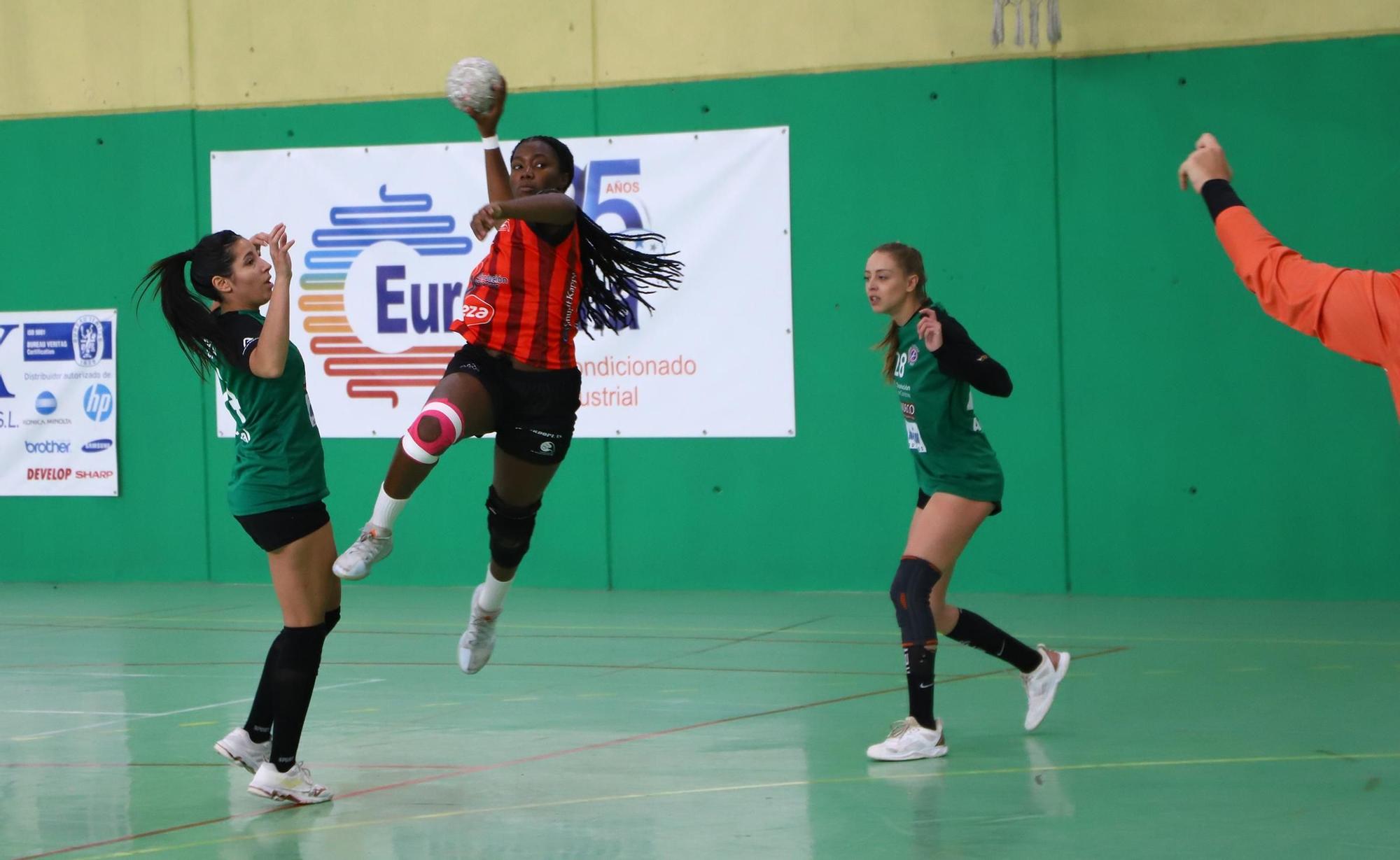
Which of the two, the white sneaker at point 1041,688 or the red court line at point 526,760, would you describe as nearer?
the red court line at point 526,760

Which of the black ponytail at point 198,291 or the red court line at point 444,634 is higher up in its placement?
the black ponytail at point 198,291

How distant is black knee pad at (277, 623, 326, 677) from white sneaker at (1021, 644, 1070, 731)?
2757mm

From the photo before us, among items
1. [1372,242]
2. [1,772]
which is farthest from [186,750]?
[1372,242]

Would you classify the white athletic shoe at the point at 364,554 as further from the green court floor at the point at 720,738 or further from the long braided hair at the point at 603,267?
the long braided hair at the point at 603,267

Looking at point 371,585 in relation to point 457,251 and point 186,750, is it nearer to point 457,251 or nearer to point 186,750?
point 457,251

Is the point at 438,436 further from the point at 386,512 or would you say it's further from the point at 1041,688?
the point at 1041,688

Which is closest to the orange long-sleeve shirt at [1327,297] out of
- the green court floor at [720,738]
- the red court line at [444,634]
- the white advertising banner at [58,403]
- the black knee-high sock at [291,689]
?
the green court floor at [720,738]

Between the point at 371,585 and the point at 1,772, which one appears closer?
the point at 1,772

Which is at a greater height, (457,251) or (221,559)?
(457,251)

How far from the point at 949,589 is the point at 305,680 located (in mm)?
6416

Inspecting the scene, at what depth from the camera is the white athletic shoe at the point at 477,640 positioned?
23.3 feet

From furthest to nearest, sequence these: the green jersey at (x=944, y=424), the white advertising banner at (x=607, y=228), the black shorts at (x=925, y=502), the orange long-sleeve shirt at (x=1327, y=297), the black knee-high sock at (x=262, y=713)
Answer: the white advertising banner at (x=607, y=228) → the black shorts at (x=925, y=502) → the green jersey at (x=944, y=424) → the black knee-high sock at (x=262, y=713) → the orange long-sleeve shirt at (x=1327, y=297)

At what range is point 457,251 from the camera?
11.9 m

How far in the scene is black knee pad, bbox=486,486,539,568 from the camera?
22.8 ft
